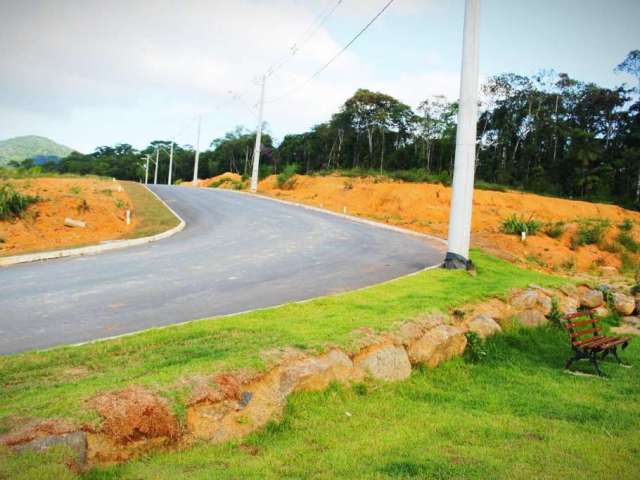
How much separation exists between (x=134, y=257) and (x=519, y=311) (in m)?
9.83

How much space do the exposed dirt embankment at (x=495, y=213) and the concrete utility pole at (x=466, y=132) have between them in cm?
552

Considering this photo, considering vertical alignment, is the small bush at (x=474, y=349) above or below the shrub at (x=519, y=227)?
below

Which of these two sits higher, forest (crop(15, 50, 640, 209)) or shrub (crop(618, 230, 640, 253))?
forest (crop(15, 50, 640, 209))

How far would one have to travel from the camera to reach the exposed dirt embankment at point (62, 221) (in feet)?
57.8

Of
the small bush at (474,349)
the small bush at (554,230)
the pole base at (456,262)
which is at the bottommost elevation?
the small bush at (474,349)

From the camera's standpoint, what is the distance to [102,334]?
7.50 metres

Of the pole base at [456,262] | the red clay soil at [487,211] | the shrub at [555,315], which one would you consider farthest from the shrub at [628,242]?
the shrub at [555,315]

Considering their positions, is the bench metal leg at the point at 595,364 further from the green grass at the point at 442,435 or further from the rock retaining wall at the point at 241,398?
the rock retaining wall at the point at 241,398

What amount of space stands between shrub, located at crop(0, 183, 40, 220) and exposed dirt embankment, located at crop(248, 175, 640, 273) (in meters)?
14.9

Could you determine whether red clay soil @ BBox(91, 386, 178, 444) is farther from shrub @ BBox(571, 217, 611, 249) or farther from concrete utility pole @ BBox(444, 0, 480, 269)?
shrub @ BBox(571, 217, 611, 249)

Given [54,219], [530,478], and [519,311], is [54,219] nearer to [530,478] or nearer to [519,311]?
[519,311]

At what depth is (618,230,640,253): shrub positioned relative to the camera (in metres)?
23.1

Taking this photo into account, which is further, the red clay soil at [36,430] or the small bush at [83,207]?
the small bush at [83,207]

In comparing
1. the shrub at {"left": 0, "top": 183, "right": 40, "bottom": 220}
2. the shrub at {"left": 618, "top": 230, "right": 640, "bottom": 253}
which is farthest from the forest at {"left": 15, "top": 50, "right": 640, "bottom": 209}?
the shrub at {"left": 0, "top": 183, "right": 40, "bottom": 220}
